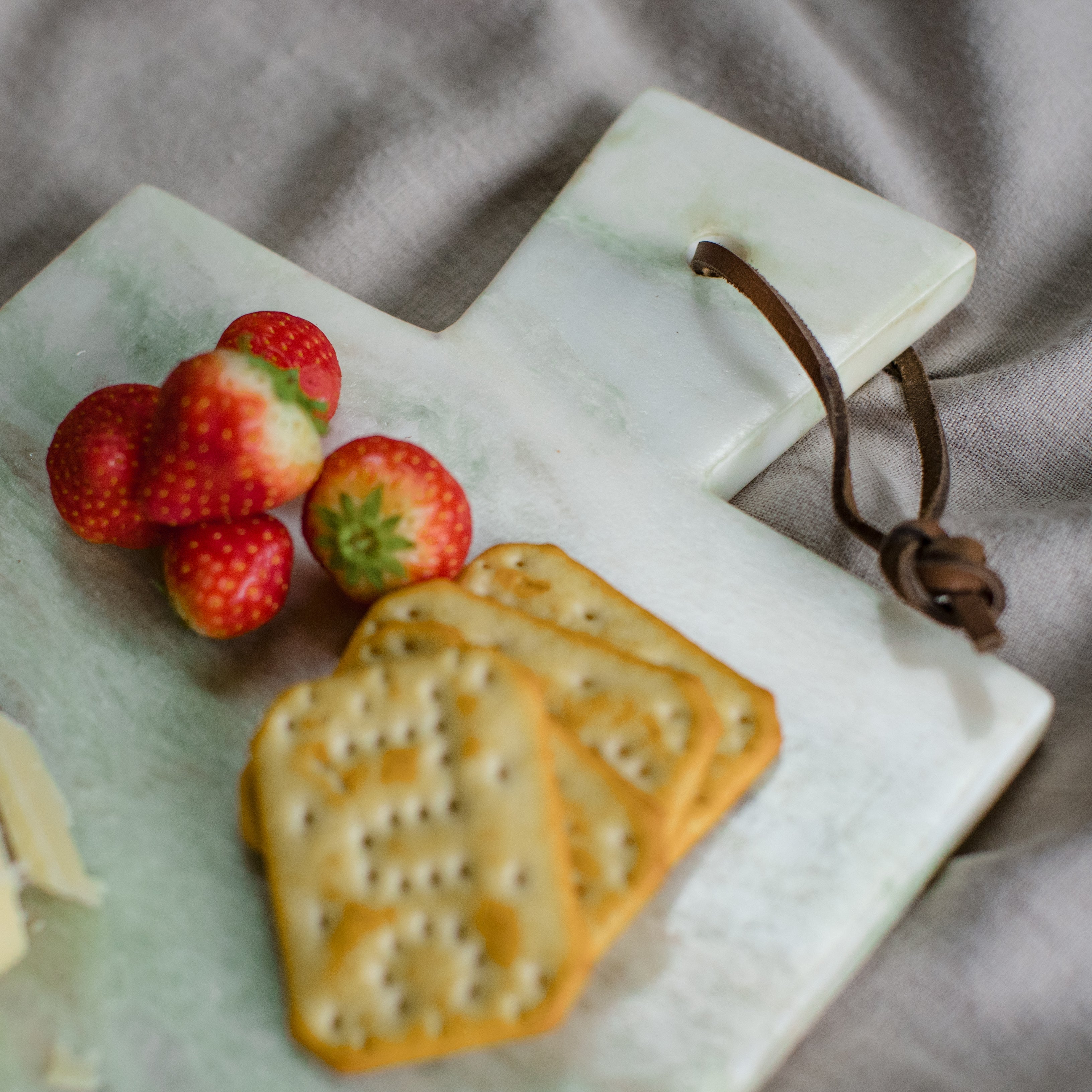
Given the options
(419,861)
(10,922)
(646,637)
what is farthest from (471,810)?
(10,922)

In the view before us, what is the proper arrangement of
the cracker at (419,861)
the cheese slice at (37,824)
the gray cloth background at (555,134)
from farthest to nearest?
the gray cloth background at (555,134), the cheese slice at (37,824), the cracker at (419,861)

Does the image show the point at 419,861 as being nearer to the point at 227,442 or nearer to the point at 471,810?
the point at 471,810

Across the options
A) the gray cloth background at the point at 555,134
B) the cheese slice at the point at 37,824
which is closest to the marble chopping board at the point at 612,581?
the cheese slice at the point at 37,824

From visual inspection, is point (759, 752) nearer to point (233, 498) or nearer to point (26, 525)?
point (233, 498)

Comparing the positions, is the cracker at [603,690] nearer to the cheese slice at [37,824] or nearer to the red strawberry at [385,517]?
the red strawberry at [385,517]

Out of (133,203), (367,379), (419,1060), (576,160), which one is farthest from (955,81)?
(419,1060)
